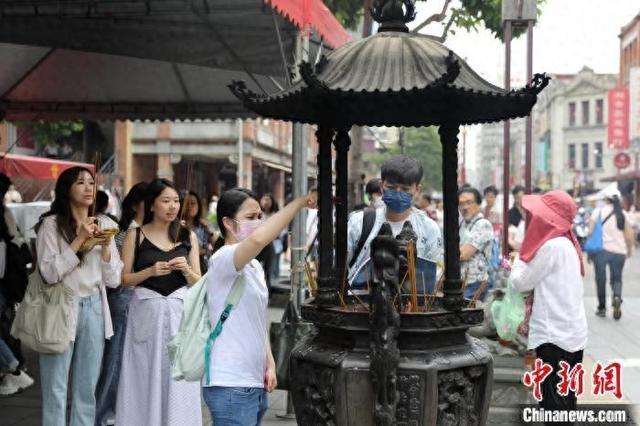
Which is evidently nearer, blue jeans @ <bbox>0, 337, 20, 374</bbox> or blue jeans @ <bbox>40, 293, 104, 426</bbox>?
blue jeans @ <bbox>40, 293, 104, 426</bbox>

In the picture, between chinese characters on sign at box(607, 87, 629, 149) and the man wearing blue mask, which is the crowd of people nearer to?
the man wearing blue mask

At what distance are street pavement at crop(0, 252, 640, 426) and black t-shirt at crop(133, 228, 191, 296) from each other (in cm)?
168

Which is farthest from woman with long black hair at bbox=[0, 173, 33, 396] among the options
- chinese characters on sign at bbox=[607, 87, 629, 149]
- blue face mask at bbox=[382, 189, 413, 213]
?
chinese characters on sign at bbox=[607, 87, 629, 149]

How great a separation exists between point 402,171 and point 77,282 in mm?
2353

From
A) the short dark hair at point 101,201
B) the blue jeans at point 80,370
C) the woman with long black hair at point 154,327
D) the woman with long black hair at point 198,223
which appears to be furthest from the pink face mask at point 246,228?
the woman with long black hair at point 198,223

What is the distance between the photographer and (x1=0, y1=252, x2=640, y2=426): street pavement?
23.3 feet

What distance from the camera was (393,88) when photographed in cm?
416

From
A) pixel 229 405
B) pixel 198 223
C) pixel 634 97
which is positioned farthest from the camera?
pixel 634 97

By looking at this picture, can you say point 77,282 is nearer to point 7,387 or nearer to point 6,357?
point 6,357

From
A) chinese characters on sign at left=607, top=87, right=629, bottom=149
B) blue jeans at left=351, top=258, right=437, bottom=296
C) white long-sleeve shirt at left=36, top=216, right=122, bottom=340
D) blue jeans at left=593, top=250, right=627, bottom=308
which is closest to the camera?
blue jeans at left=351, top=258, right=437, bottom=296

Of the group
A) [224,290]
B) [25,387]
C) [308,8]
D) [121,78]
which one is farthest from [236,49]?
[224,290]

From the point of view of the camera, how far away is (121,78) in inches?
419

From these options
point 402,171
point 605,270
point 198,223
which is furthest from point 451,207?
point 605,270

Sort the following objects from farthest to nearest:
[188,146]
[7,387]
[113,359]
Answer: [188,146], [7,387], [113,359]
